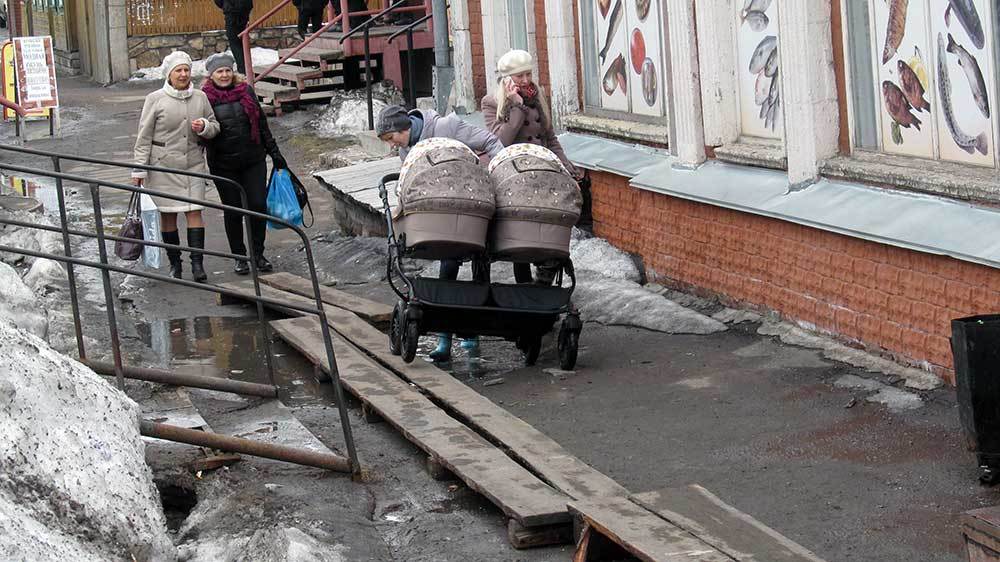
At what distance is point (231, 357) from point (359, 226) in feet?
13.7

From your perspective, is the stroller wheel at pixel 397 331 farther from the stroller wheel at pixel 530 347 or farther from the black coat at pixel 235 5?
the black coat at pixel 235 5

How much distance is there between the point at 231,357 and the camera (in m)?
9.16

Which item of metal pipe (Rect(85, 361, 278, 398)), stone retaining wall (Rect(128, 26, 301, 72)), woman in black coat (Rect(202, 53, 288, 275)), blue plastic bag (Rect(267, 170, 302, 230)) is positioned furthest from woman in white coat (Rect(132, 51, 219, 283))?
stone retaining wall (Rect(128, 26, 301, 72))

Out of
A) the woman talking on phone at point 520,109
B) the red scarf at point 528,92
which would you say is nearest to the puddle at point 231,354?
the woman talking on phone at point 520,109

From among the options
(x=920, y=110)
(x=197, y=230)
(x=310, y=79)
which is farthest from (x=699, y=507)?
(x=310, y=79)

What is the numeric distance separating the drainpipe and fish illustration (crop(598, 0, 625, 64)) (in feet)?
12.7

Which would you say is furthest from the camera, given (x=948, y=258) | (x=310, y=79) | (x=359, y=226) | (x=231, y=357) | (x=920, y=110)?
(x=310, y=79)

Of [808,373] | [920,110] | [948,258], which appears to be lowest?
[808,373]

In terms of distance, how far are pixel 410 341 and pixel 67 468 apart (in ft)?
11.2

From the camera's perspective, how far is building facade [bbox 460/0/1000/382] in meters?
7.05

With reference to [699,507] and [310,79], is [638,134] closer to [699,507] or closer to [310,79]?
[699,507]

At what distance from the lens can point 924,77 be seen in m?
7.39

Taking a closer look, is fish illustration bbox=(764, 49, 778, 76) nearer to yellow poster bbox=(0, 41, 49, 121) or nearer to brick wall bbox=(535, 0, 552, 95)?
brick wall bbox=(535, 0, 552, 95)

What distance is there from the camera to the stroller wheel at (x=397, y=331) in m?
8.16
